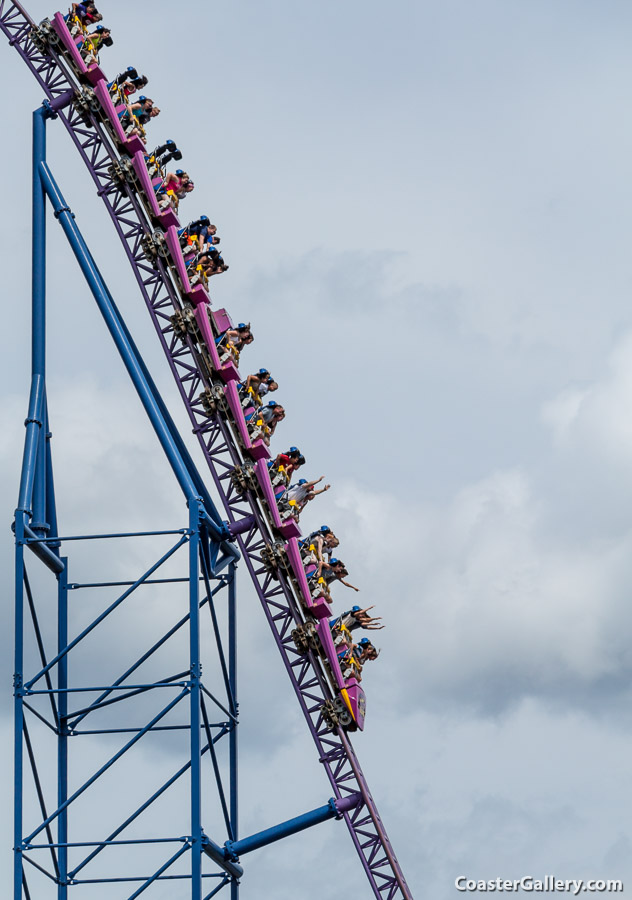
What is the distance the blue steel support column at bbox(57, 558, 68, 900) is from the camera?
26328 millimetres

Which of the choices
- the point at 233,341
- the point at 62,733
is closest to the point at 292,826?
the point at 62,733

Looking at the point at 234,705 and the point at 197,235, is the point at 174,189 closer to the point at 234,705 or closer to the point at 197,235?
the point at 197,235

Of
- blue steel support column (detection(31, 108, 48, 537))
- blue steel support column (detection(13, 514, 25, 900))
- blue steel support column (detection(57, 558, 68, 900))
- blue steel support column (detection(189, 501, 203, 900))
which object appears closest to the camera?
blue steel support column (detection(189, 501, 203, 900))

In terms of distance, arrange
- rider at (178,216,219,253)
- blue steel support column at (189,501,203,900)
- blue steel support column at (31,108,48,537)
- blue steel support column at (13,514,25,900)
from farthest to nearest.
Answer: rider at (178,216,219,253), blue steel support column at (31,108,48,537), blue steel support column at (13,514,25,900), blue steel support column at (189,501,203,900)

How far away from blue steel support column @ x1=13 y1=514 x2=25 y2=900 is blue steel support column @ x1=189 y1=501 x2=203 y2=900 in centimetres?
218

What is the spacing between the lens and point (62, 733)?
27.3 metres

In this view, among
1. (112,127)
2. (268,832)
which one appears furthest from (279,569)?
(112,127)

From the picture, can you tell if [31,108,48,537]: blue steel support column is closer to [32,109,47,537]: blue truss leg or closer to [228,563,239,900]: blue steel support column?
[32,109,47,537]: blue truss leg

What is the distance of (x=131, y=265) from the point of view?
2866cm

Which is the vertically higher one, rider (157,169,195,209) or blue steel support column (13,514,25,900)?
rider (157,169,195,209)

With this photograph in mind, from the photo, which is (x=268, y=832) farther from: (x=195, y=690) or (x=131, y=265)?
(x=131, y=265)

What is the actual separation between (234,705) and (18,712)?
11.4ft

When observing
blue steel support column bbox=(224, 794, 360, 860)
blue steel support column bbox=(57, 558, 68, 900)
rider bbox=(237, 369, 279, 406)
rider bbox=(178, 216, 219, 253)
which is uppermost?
rider bbox=(178, 216, 219, 253)

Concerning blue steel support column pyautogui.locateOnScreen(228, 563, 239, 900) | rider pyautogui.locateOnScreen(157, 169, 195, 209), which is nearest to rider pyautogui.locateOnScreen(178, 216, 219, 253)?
rider pyautogui.locateOnScreen(157, 169, 195, 209)
